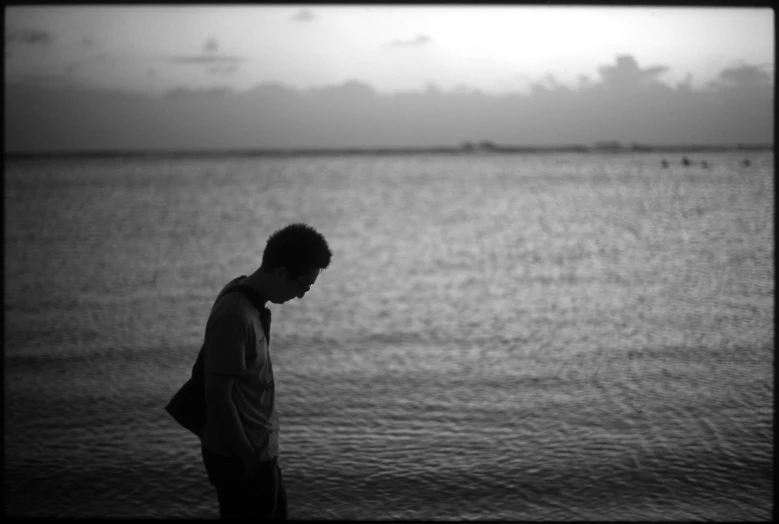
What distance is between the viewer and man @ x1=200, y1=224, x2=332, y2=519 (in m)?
3.05

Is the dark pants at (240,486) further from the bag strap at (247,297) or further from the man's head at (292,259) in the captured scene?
the man's head at (292,259)

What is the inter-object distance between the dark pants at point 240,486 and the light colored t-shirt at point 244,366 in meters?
0.04

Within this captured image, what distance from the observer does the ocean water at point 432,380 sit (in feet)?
18.9

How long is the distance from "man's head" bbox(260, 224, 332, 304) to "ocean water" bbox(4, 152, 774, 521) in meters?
2.60

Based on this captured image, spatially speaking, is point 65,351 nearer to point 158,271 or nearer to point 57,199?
point 158,271

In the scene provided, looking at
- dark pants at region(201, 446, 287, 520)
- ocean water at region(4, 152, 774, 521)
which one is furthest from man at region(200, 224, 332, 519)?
ocean water at region(4, 152, 774, 521)

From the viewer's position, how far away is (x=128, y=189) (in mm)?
52750

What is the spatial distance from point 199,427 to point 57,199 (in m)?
A: 41.4

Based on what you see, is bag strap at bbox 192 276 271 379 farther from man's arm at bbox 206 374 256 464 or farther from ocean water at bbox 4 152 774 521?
ocean water at bbox 4 152 774 521

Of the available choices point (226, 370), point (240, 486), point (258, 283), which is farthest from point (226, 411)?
point (258, 283)

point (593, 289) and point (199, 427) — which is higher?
point (593, 289)

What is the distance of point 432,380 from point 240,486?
17.8ft

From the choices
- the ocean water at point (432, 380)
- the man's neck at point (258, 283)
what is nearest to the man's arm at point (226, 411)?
the man's neck at point (258, 283)

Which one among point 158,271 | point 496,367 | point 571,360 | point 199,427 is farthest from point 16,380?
point 158,271
